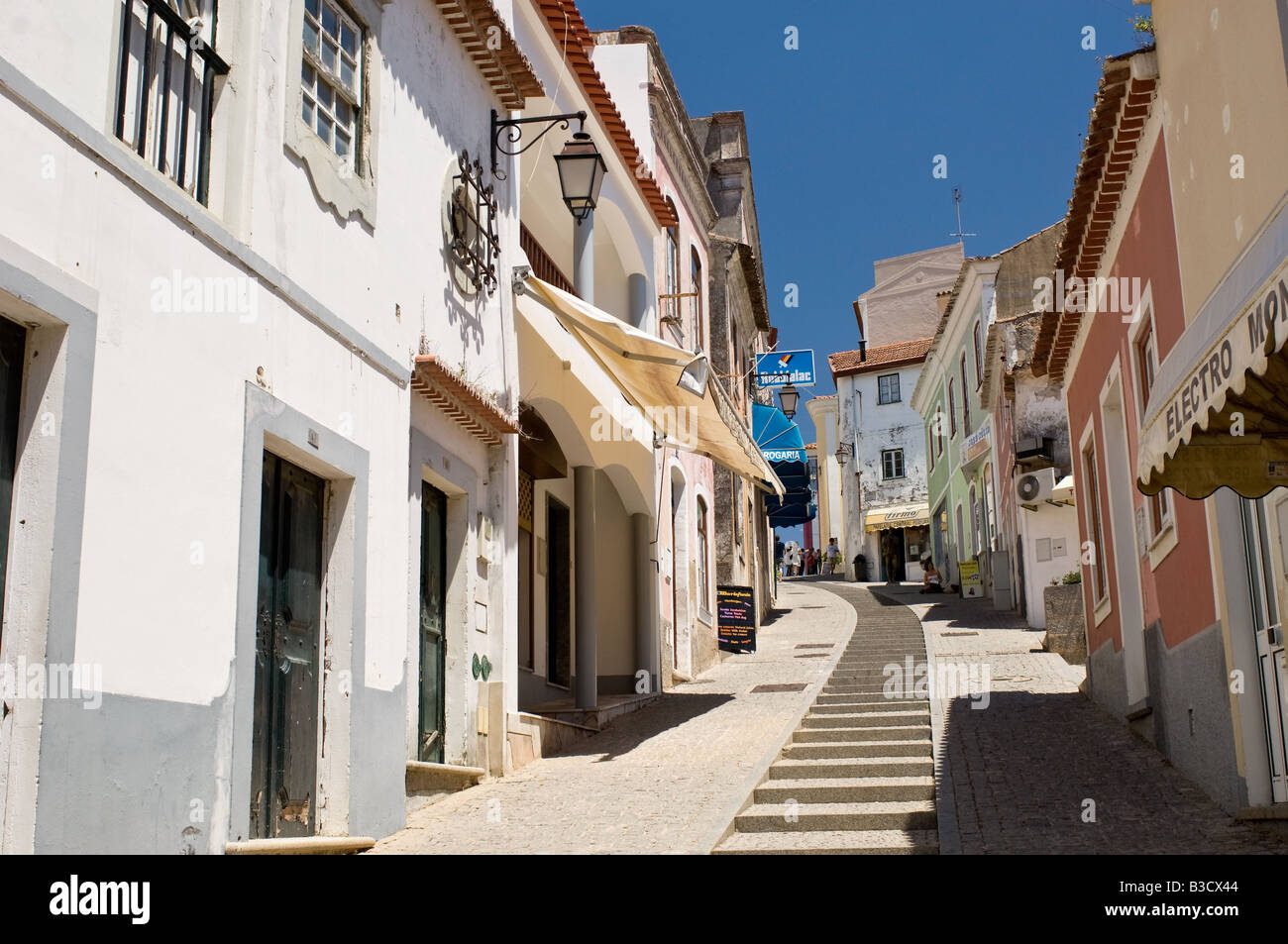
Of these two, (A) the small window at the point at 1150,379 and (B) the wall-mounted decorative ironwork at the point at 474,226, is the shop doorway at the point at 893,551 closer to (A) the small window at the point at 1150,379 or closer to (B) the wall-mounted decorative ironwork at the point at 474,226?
(A) the small window at the point at 1150,379

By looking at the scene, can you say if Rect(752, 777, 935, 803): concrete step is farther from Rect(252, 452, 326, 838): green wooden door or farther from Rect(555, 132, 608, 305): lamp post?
Rect(555, 132, 608, 305): lamp post

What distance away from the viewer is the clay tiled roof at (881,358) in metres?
47.6

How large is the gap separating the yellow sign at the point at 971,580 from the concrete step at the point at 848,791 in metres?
20.2

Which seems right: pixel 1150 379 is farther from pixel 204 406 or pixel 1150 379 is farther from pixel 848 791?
pixel 204 406

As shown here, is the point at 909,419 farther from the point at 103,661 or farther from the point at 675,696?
the point at 103,661

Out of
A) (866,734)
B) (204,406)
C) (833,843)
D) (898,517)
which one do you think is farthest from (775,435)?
(204,406)

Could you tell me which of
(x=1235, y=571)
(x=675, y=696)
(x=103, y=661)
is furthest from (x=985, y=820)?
(x=675, y=696)

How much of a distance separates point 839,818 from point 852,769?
1496 mm

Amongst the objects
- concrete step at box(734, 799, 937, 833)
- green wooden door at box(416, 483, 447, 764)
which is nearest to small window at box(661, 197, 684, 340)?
green wooden door at box(416, 483, 447, 764)

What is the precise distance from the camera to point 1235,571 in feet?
25.1

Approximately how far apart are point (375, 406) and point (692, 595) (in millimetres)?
11230

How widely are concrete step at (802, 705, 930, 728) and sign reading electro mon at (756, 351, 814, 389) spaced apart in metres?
18.5

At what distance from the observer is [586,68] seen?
13.6 metres

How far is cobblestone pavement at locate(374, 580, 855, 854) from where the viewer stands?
8.03 m
